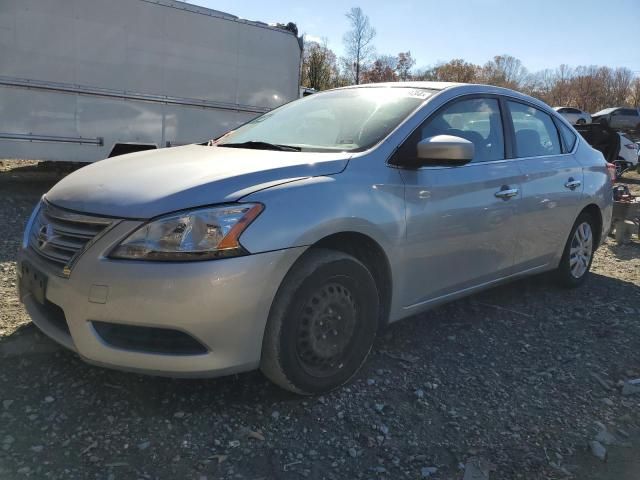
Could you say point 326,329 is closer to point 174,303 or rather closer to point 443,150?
point 174,303

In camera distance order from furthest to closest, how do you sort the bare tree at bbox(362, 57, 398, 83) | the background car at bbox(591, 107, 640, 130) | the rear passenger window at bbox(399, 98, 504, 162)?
the bare tree at bbox(362, 57, 398, 83)
the background car at bbox(591, 107, 640, 130)
the rear passenger window at bbox(399, 98, 504, 162)

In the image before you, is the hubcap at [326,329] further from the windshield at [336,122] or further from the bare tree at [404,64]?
the bare tree at [404,64]

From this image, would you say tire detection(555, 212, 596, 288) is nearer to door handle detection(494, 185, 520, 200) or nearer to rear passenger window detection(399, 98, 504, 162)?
door handle detection(494, 185, 520, 200)

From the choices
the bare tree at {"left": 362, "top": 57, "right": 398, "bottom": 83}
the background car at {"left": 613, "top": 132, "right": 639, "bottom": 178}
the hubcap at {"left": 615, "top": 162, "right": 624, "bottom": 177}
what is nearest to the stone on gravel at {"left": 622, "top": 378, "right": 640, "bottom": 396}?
the hubcap at {"left": 615, "top": 162, "right": 624, "bottom": 177}

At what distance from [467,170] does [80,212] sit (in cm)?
229

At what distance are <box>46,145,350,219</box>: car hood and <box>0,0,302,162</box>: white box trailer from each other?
5.52 m

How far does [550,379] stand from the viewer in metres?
3.29

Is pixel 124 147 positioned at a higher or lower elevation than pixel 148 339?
higher

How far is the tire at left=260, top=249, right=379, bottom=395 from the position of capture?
2555 mm

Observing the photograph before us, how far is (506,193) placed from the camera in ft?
12.3

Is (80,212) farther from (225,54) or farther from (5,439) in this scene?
(225,54)

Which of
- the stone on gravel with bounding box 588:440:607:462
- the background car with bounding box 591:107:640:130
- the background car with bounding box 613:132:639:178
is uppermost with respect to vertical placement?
the background car with bounding box 591:107:640:130

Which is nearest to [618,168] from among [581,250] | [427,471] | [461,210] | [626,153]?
[626,153]

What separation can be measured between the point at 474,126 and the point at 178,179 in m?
2.15
